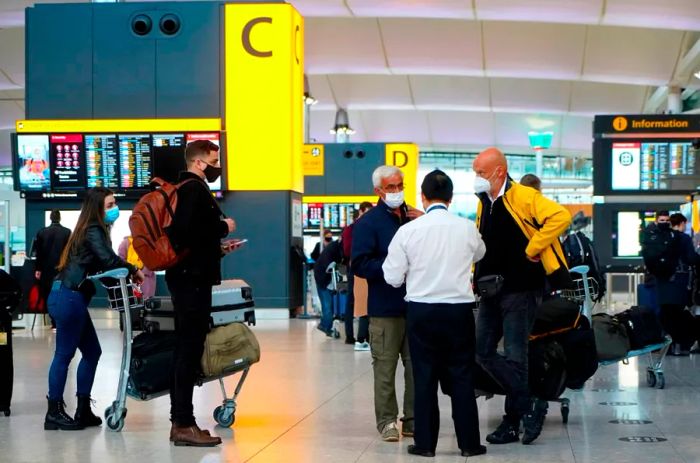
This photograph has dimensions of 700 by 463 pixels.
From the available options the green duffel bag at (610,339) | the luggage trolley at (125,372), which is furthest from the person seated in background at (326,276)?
the luggage trolley at (125,372)

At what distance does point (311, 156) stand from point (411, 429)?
2341 cm

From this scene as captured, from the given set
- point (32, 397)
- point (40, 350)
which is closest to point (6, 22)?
point (40, 350)

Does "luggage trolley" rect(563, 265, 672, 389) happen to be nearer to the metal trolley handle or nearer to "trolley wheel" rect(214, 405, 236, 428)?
"trolley wheel" rect(214, 405, 236, 428)

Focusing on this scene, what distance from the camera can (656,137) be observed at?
18.1 m

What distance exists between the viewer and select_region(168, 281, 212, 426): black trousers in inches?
250

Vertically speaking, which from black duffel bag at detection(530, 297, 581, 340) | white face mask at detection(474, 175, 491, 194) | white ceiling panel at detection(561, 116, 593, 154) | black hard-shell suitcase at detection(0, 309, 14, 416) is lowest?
black hard-shell suitcase at detection(0, 309, 14, 416)

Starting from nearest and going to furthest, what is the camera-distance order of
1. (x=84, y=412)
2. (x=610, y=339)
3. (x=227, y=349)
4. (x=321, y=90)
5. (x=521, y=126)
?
(x=227, y=349)
(x=84, y=412)
(x=610, y=339)
(x=321, y=90)
(x=521, y=126)

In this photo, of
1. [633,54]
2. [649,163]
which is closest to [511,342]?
[649,163]

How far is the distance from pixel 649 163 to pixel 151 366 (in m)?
12.7

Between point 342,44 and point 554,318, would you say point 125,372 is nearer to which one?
point 554,318

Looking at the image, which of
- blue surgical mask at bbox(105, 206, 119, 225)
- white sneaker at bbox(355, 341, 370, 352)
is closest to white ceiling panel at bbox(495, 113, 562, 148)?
white sneaker at bbox(355, 341, 370, 352)

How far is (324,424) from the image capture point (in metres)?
7.24

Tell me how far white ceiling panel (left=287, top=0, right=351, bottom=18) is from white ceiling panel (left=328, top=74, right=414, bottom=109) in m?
13.0

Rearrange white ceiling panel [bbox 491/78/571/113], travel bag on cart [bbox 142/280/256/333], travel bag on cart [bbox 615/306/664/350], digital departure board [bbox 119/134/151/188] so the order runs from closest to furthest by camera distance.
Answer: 1. travel bag on cart [bbox 142/280/256/333]
2. travel bag on cart [bbox 615/306/664/350]
3. digital departure board [bbox 119/134/151/188]
4. white ceiling panel [bbox 491/78/571/113]
